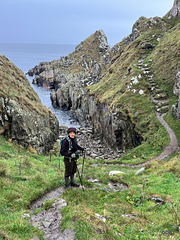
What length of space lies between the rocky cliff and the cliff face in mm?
19782

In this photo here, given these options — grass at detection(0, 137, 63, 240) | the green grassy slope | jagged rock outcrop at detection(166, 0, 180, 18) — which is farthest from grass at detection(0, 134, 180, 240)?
jagged rock outcrop at detection(166, 0, 180, 18)

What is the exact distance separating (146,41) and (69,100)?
49557 mm

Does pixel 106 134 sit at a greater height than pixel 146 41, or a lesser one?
lesser

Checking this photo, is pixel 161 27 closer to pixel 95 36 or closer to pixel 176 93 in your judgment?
pixel 176 93

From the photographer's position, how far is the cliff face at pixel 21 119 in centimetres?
2728

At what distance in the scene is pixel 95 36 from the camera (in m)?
170

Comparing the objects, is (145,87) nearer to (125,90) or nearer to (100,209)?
(125,90)

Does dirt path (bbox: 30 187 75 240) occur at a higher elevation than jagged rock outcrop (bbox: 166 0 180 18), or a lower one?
lower

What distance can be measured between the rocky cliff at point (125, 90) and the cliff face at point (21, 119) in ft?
64.9

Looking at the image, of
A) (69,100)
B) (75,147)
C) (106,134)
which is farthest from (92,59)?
(75,147)

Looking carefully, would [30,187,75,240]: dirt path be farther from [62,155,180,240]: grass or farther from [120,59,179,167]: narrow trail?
[120,59,179,167]: narrow trail

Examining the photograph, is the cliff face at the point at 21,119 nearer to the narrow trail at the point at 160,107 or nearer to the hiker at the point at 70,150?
the narrow trail at the point at 160,107

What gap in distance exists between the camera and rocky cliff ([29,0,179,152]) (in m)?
47.3

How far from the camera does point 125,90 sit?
60312mm
